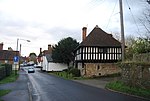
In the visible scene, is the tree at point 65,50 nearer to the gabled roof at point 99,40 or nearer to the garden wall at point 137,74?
the gabled roof at point 99,40

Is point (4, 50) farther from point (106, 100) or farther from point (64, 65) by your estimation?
point (106, 100)

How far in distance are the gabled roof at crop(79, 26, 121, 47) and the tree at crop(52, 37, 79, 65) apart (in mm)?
19840

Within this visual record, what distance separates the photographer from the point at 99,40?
49.8m

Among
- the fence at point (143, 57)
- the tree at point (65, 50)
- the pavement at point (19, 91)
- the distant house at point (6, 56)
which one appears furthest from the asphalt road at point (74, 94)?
the distant house at point (6, 56)

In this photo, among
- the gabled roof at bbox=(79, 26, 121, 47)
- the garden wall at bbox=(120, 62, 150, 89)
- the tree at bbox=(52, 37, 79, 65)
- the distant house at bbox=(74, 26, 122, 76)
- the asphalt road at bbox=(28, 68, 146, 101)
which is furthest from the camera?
the tree at bbox=(52, 37, 79, 65)

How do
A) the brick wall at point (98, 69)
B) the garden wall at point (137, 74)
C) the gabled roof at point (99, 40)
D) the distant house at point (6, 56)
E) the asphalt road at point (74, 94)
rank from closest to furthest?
1. the asphalt road at point (74, 94)
2. the garden wall at point (137, 74)
3. the brick wall at point (98, 69)
4. the gabled roof at point (99, 40)
5. the distant house at point (6, 56)

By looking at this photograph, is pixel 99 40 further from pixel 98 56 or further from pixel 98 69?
pixel 98 69

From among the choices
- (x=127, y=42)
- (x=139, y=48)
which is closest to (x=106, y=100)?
(x=139, y=48)

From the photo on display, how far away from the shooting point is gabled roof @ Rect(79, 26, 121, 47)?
1917 inches

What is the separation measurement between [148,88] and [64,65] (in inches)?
2278

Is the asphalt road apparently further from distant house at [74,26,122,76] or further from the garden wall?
distant house at [74,26,122,76]

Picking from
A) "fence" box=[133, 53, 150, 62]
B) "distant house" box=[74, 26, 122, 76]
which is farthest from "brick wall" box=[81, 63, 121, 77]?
"fence" box=[133, 53, 150, 62]

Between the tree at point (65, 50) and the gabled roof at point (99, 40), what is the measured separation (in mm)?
19840

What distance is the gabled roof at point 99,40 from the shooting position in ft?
160
